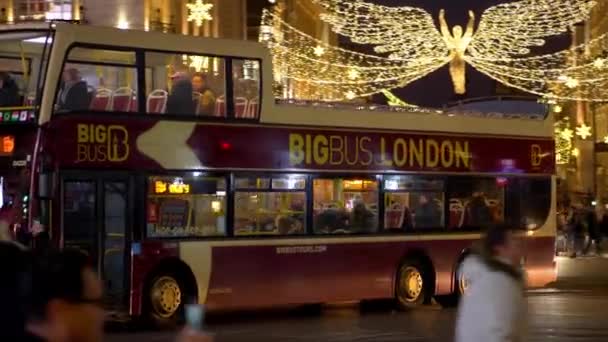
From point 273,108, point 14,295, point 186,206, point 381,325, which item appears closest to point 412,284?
point 381,325

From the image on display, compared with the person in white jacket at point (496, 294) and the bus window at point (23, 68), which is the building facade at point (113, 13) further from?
the person in white jacket at point (496, 294)

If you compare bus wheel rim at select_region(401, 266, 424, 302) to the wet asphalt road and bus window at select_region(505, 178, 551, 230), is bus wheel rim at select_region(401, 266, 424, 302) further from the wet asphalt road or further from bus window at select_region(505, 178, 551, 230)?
bus window at select_region(505, 178, 551, 230)

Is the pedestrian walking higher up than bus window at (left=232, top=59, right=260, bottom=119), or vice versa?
bus window at (left=232, top=59, right=260, bottom=119)

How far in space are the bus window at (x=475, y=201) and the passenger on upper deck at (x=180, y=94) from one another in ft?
20.0

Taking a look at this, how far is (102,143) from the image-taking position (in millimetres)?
18344

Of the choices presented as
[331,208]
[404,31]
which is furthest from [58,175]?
[404,31]

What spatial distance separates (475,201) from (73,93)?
8.93 m

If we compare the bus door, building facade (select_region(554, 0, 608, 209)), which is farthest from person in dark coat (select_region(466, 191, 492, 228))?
building facade (select_region(554, 0, 608, 209))

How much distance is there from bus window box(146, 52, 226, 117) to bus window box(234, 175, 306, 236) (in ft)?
4.18

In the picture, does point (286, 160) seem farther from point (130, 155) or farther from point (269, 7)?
point (269, 7)

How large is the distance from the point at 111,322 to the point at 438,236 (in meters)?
6.43

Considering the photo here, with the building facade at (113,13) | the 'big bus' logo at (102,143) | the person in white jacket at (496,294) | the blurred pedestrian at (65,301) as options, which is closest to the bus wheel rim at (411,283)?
the 'big bus' logo at (102,143)

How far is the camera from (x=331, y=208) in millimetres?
21625

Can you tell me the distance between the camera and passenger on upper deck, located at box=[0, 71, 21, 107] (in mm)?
18297
